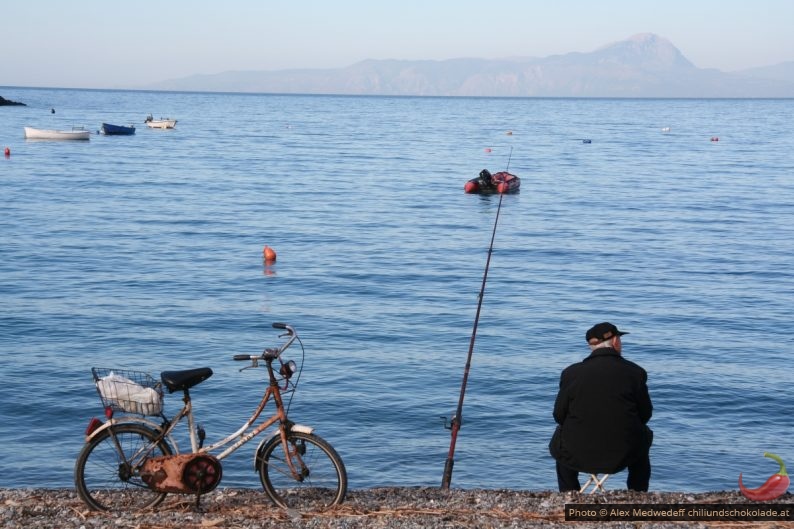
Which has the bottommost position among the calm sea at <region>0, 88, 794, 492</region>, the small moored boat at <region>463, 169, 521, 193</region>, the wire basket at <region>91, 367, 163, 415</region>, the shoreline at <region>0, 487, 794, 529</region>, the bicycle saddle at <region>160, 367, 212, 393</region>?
the calm sea at <region>0, 88, 794, 492</region>

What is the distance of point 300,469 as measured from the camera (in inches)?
305

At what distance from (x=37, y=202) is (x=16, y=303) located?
883 inches

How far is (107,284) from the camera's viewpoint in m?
26.2

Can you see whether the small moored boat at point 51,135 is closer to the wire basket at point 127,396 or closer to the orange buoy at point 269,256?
the orange buoy at point 269,256

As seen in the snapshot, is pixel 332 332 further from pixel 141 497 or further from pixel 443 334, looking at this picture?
pixel 141 497

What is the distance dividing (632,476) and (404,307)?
52.8ft

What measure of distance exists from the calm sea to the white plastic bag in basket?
517 centimetres

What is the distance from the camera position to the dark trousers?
795 centimetres

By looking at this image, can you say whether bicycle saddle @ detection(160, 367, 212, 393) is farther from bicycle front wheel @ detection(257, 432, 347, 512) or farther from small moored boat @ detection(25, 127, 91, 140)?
small moored boat @ detection(25, 127, 91, 140)

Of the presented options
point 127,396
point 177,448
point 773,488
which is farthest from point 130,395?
point 773,488

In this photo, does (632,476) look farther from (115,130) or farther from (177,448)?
(115,130)

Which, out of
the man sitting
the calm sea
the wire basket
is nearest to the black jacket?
the man sitting

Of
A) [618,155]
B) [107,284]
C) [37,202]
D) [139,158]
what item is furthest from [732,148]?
[107,284]

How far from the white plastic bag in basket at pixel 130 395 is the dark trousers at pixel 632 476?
3133 millimetres
